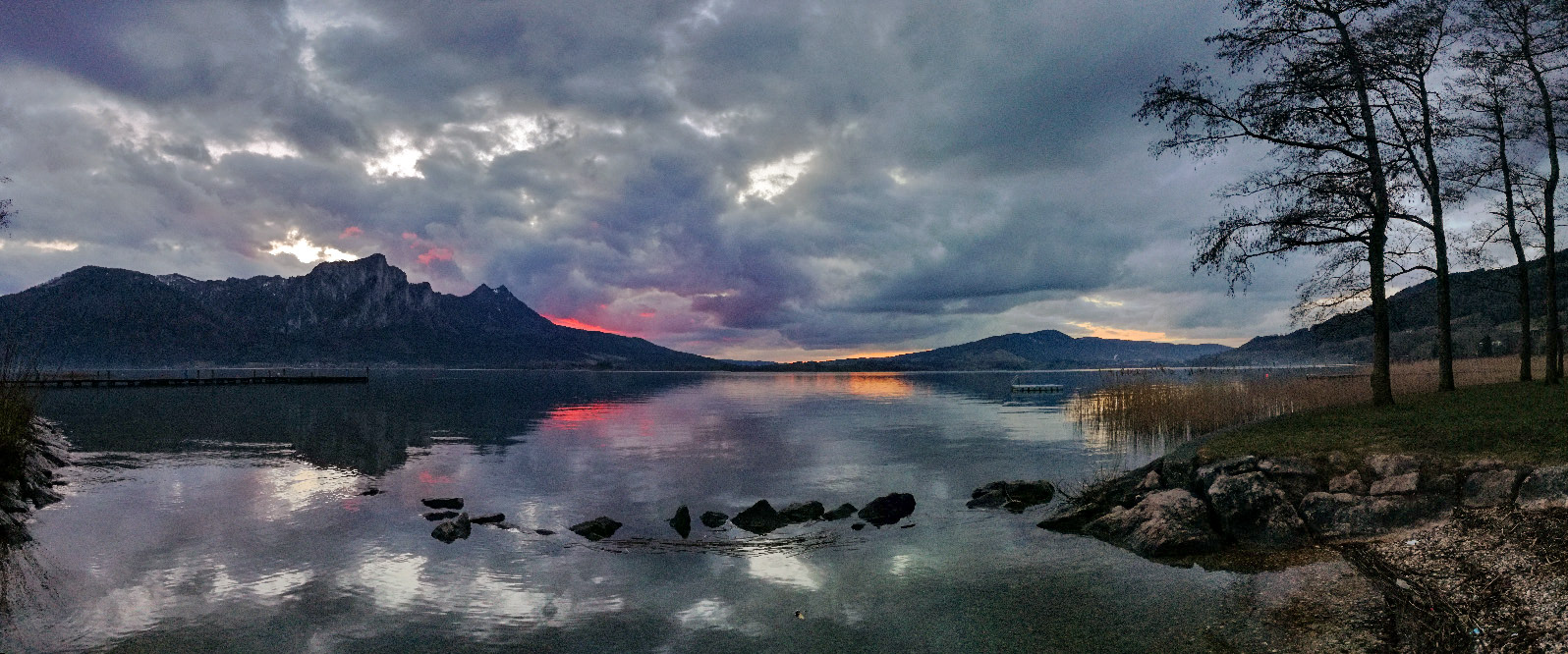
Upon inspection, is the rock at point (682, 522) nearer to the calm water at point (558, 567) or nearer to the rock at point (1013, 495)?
the calm water at point (558, 567)

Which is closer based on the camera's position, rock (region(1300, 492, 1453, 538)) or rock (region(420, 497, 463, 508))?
rock (region(1300, 492, 1453, 538))

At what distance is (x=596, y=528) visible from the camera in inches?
720

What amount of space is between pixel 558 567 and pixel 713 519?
5108 mm

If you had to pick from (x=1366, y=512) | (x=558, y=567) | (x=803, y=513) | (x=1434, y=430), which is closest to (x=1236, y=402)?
(x=1434, y=430)

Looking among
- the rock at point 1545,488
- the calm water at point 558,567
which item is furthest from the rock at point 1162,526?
the rock at point 1545,488

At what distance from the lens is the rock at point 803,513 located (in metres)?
19.7

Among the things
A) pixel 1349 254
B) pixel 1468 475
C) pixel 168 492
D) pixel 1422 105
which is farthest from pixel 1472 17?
pixel 168 492

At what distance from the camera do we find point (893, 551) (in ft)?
52.9

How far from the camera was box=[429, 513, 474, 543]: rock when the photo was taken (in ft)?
57.3

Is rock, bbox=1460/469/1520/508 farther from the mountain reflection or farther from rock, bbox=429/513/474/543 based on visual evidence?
the mountain reflection

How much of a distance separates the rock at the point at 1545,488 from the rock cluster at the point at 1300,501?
0.05 ft

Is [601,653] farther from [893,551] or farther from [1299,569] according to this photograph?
[1299,569]

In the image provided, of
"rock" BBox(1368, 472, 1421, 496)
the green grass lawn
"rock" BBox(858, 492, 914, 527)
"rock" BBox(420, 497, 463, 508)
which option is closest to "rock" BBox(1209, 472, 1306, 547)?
"rock" BBox(1368, 472, 1421, 496)

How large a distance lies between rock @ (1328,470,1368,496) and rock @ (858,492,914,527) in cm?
991
